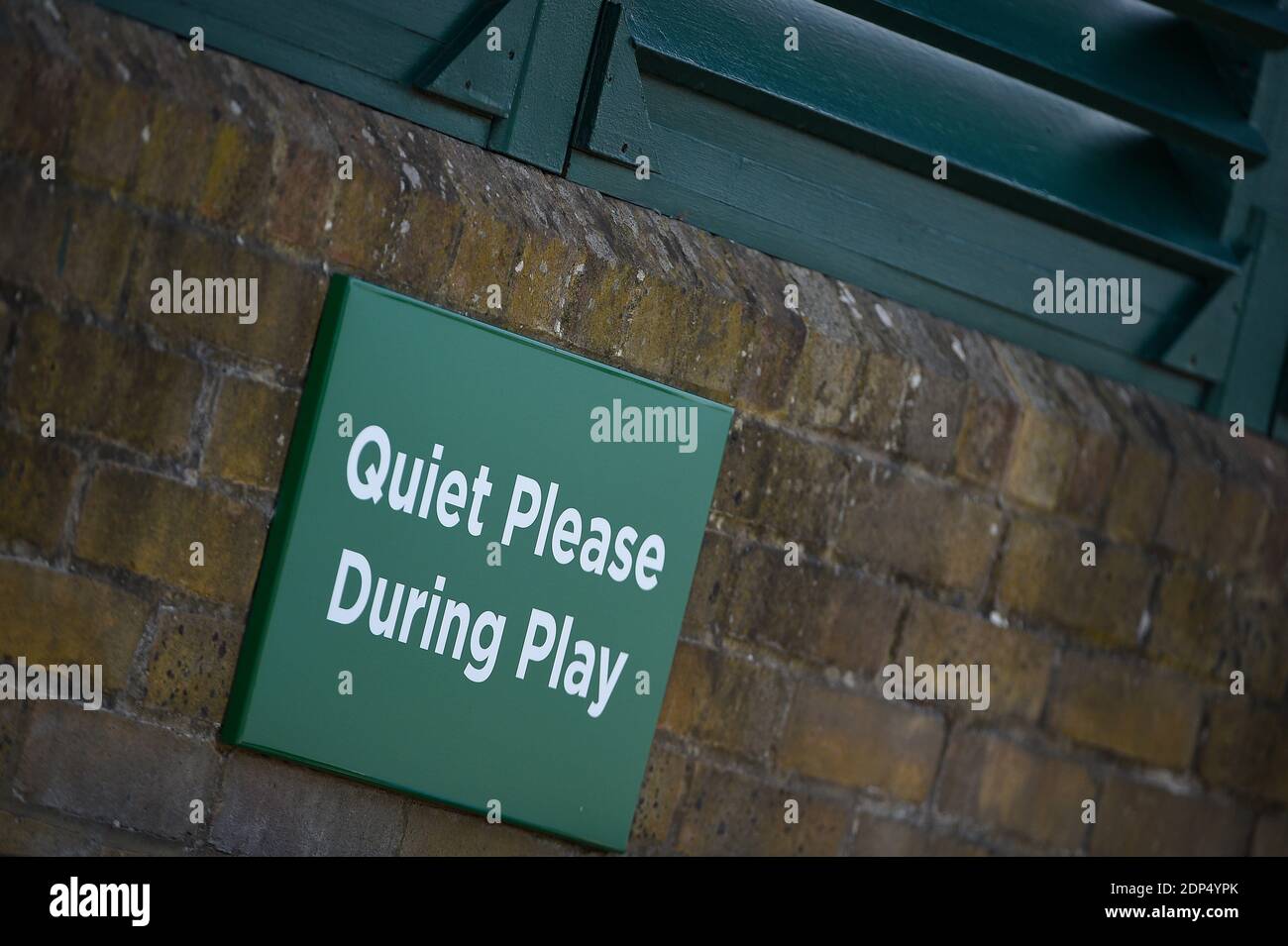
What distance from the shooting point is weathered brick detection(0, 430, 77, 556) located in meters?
2.06

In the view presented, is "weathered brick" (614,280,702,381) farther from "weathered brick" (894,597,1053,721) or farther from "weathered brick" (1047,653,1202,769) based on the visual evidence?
"weathered brick" (1047,653,1202,769)

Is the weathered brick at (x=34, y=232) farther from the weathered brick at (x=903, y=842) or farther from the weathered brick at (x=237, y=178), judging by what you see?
the weathered brick at (x=903, y=842)

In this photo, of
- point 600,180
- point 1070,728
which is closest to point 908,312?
point 600,180

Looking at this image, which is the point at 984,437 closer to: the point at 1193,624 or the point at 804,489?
the point at 804,489

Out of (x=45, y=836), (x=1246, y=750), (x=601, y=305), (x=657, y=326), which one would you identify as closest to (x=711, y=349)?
(x=657, y=326)


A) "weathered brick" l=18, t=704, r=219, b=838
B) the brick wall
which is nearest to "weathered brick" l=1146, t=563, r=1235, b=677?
the brick wall

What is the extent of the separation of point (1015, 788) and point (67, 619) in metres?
1.79

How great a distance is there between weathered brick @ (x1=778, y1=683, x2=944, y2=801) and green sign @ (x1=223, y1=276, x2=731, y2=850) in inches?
12.7

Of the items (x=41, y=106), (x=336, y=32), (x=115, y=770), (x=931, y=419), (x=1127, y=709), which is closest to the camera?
(x=41, y=106)

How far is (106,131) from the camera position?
207cm

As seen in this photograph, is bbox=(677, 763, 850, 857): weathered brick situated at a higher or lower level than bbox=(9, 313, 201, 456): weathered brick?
lower

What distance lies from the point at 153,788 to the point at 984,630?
155 centimetres
